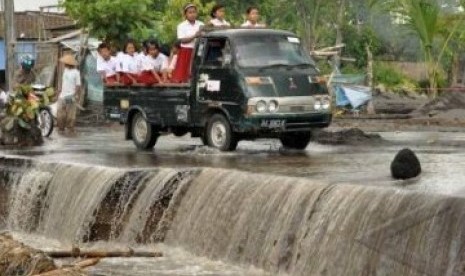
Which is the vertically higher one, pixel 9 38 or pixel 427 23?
pixel 427 23

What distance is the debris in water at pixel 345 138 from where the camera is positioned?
17.7m

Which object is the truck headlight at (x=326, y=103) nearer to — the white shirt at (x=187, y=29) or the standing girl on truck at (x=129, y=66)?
the white shirt at (x=187, y=29)

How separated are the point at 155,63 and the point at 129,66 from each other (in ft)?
4.26

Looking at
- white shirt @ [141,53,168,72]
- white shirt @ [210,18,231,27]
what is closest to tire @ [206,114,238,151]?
white shirt @ [210,18,231,27]

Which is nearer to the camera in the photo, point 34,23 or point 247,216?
point 247,216

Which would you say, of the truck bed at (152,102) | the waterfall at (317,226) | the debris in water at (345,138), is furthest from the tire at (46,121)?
the waterfall at (317,226)

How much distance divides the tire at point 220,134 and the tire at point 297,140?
1031 mm

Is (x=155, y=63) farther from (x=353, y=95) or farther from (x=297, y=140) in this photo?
(x=353, y=95)

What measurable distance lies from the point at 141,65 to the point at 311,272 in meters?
8.49

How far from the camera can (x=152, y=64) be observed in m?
17.7

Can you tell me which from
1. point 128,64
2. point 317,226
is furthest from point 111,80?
point 317,226

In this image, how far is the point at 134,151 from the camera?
16.9 m

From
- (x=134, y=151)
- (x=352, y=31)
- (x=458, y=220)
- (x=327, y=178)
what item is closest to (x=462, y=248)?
(x=458, y=220)

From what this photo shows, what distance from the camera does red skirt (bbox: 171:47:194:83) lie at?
1623 cm
